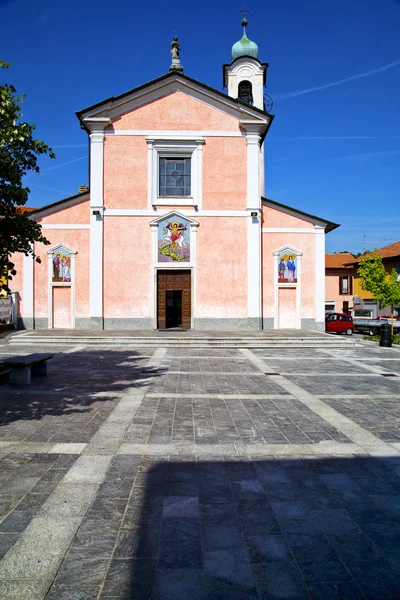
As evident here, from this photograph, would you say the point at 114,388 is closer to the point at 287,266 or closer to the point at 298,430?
the point at 298,430

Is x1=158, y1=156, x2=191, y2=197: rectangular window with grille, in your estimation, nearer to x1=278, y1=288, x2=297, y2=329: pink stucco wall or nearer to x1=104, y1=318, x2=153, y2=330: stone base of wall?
x1=104, y1=318, x2=153, y2=330: stone base of wall

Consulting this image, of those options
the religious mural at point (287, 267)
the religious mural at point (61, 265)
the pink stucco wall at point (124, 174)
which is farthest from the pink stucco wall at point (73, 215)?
the religious mural at point (287, 267)

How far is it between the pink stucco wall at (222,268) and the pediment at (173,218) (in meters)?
0.42

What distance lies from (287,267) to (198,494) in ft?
61.6

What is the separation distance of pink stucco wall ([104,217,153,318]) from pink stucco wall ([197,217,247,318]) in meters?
2.60

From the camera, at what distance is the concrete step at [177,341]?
1719 cm

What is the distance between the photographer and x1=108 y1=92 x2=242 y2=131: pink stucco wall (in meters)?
21.7

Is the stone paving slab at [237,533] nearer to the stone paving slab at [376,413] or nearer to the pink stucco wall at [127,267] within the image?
the stone paving slab at [376,413]

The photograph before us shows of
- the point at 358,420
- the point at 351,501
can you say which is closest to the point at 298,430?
the point at 358,420

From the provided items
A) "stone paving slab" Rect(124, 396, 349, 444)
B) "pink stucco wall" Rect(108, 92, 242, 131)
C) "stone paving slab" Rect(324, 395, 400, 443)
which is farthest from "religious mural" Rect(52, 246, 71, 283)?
"stone paving slab" Rect(324, 395, 400, 443)

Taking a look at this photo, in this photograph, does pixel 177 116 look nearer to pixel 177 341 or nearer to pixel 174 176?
pixel 174 176

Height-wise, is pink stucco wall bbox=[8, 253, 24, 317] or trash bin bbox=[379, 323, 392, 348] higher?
pink stucco wall bbox=[8, 253, 24, 317]

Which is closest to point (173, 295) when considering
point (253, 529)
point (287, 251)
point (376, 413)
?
point (287, 251)

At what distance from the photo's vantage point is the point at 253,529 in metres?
3.48
